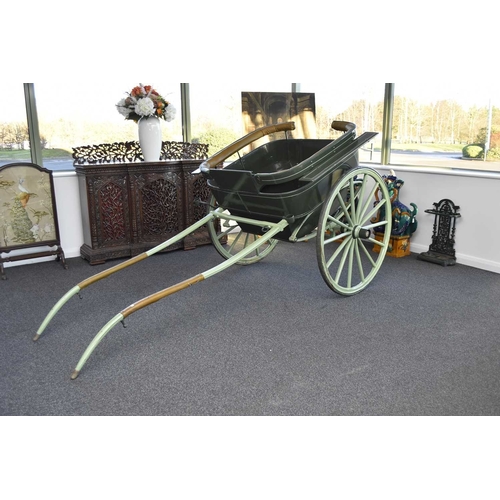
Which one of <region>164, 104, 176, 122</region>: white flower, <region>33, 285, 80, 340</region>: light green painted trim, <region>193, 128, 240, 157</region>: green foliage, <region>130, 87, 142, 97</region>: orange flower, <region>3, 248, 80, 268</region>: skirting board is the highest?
<region>130, 87, 142, 97</region>: orange flower

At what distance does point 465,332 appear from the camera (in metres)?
3.08

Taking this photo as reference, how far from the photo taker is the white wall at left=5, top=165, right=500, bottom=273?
14.0 feet

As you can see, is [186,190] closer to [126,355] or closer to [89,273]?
[89,273]

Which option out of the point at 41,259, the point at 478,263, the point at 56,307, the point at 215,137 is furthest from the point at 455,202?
the point at 41,259

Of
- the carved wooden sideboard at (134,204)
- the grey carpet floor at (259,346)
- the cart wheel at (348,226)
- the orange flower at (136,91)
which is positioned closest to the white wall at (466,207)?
the grey carpet floor at (259,346)

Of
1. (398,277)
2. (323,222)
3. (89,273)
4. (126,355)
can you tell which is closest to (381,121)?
(398,277)

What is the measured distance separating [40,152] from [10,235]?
37.3 inches

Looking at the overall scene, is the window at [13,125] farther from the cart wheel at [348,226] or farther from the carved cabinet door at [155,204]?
the cart wheel at [348,226]

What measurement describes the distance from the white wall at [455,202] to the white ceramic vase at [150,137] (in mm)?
726

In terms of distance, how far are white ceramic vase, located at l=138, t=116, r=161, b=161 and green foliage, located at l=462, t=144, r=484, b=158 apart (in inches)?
118

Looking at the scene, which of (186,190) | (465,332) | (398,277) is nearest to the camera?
(465,332)

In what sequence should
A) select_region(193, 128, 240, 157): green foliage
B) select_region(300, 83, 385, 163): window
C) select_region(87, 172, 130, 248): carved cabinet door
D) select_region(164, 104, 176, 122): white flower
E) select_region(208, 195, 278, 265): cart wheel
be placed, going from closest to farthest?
select_region(208, 195, 278, 265): cart wheel < select_region(87, 172, 130, 248): carved cabinet door < select_region(164, 104, 176, 122): white flower < select_region(300, 83, 385, 163): window < select_region(193, 128, 240, 157): green foliage

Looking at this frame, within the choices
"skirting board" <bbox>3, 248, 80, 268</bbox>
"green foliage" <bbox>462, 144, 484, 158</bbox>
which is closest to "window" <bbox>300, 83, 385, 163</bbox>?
"green foliage" <bbox>462, 144, 484, 158</bbox>

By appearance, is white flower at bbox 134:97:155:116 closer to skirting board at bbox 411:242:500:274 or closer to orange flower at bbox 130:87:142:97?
orange flower at bbox 130:87:142:97
